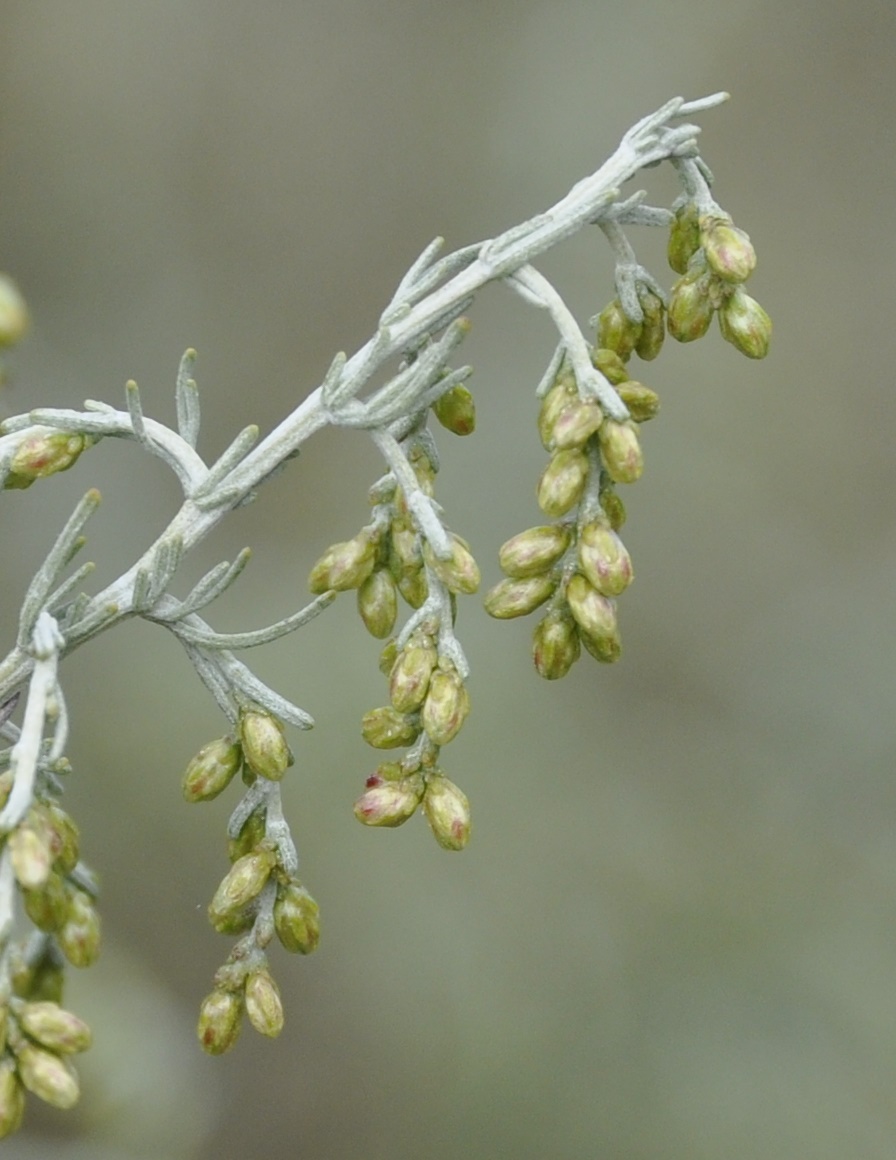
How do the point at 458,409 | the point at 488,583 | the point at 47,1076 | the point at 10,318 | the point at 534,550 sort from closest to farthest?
the point at 47,1076
the point at 534,550
the point at 458,409
the point at 10,318
the point at 488,583

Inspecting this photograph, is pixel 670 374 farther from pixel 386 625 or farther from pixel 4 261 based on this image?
pixel 386 625

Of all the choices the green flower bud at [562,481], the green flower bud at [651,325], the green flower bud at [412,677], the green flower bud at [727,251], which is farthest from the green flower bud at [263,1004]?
the green flower bud at [727,251]

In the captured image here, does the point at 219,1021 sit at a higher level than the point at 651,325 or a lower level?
lower

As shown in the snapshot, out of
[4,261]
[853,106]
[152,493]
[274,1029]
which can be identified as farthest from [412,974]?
[853,106]

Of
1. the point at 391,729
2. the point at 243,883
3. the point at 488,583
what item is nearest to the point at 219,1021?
the point at 243,883

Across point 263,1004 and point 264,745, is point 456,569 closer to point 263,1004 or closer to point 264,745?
point 264,745

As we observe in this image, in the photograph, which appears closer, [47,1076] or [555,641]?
[47,1076]
